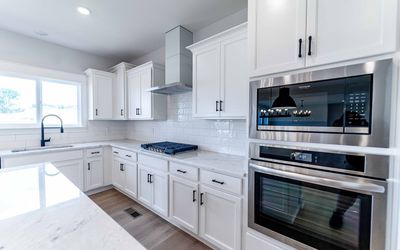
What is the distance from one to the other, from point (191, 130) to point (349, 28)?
7.19ft

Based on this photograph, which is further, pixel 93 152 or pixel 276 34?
pixel 93 152

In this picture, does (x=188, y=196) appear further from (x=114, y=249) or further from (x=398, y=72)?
Result: (x=398, y=72)

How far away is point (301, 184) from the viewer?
1211 mm

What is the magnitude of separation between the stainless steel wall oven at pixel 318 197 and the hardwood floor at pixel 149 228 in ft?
3.24

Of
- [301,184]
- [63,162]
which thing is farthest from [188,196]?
[63,162]

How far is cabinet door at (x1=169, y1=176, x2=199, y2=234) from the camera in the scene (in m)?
1.96

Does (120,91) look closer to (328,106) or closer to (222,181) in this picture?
(222,181)

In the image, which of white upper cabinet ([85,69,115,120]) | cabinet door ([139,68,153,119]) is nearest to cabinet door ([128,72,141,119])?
cabinet door ([139,68,153,119])

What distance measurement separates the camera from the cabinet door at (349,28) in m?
0.92

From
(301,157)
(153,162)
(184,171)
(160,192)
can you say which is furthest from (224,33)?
(160,192)

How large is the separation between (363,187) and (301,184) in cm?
32

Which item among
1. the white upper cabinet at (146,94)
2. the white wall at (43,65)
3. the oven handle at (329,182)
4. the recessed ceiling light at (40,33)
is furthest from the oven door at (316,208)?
the recessed ceiling light at (40,33)

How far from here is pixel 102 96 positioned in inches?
141

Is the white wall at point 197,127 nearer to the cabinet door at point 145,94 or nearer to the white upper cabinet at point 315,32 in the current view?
the cabinet door at point 145,94
